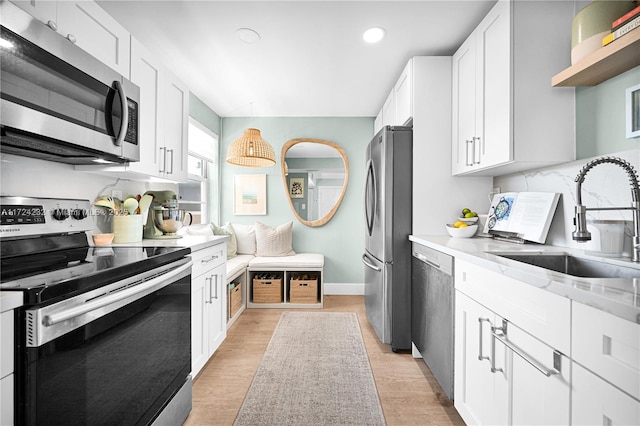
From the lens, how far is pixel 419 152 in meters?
2.44

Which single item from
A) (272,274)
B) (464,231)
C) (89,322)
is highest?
(464,231)

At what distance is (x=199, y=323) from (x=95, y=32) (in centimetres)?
169

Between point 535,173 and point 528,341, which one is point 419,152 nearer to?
point 535,173

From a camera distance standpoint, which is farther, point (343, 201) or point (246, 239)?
point (343, 201)

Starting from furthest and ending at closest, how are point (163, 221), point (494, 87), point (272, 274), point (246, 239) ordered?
point (246, 239) < point (272, 274) < point (163, 221) < point (494, 87)

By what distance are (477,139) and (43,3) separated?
7.68 ft

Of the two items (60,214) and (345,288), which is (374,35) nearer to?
(60,214)

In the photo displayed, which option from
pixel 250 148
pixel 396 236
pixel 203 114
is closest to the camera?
pixel 396 236

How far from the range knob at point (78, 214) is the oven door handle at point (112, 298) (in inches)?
22.9

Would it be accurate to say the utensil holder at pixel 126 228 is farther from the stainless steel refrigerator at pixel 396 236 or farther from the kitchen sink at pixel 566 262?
the kitchen sink at pixel 566 262

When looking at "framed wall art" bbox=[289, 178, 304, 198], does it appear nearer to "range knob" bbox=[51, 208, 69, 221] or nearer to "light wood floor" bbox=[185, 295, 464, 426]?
"light wood floor" bbox=[185, 295, 464, 426]

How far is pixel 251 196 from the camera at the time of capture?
4172mm

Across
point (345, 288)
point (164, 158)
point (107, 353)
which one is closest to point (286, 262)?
point (345, 288)

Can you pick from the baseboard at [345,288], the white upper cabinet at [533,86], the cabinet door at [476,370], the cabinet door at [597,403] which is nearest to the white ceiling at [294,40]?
the white upper cabinet at [533,86]
